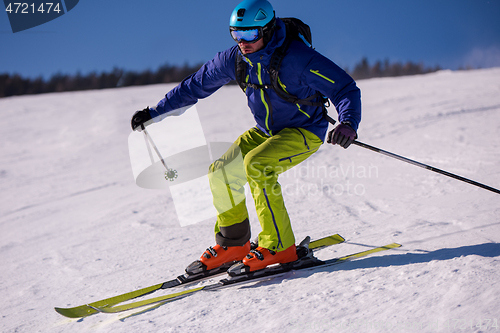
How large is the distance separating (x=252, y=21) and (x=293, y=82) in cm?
49

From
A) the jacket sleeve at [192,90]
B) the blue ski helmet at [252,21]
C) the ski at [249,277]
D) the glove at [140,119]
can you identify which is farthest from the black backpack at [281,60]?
the ski at [249,277]

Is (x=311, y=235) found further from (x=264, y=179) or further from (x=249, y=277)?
(x=264, y=179)

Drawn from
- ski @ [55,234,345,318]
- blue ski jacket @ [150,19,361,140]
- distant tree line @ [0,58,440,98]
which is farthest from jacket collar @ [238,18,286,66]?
distant tree line @ [0,58,440,98]

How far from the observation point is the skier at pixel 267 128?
97.4 inches

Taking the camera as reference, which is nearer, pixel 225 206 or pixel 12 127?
pixel 225 206

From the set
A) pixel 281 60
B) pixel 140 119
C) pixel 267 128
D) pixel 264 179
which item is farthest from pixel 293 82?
pixel 140 119

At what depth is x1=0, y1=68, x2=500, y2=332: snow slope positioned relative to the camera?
78.7 inches

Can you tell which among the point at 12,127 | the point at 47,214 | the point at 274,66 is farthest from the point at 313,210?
the point at 12,127

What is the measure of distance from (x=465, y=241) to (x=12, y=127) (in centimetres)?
1121

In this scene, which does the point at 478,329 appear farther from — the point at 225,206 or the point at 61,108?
the point at 61,108

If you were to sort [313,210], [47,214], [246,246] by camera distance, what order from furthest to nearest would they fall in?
[47,214]
[313,210]
[246,246]

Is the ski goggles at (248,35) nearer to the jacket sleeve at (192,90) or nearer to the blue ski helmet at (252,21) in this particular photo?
the blue ski helmet at (252,21)

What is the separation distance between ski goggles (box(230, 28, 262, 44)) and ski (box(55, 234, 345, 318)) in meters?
1.71

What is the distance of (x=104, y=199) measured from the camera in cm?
537
